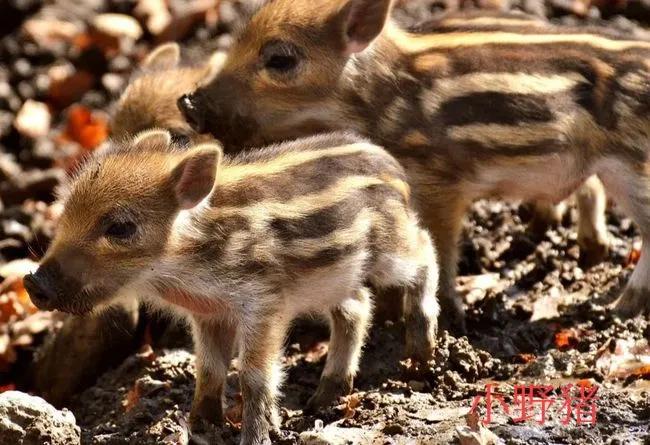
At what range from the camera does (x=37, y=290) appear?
4211 mm

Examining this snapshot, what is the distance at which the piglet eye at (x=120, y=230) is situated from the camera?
171 inches

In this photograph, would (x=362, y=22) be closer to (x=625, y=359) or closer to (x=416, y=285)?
(x=416, y=285)

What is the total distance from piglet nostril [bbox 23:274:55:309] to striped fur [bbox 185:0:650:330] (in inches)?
48.7

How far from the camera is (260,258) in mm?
4453

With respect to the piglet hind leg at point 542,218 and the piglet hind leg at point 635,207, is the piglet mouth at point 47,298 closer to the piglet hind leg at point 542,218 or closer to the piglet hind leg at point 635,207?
the piglet hind leg at point 635,207

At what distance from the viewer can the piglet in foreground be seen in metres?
4.36

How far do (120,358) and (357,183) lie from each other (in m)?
1.49

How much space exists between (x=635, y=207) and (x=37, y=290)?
2519mm

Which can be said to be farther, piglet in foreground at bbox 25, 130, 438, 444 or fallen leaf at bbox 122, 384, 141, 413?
fallen leaf at bbox 122, 384, 141, 413

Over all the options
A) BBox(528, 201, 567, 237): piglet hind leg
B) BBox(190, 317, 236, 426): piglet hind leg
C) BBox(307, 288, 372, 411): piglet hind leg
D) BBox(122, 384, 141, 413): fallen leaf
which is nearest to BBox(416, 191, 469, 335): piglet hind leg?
BBox(307, 288, 372, 411): piglet hind leg

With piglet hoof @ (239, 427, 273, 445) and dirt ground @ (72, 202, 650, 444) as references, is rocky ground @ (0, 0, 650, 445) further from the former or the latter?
piglet hoof @ (239, 427, 273, 445)

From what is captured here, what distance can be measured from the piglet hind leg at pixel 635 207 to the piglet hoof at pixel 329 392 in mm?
1220

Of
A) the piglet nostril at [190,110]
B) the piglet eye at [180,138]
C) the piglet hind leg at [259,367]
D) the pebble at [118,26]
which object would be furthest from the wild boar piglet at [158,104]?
the pebble at [118,26]

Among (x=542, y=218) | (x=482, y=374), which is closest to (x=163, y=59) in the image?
(x=542, y=218)
